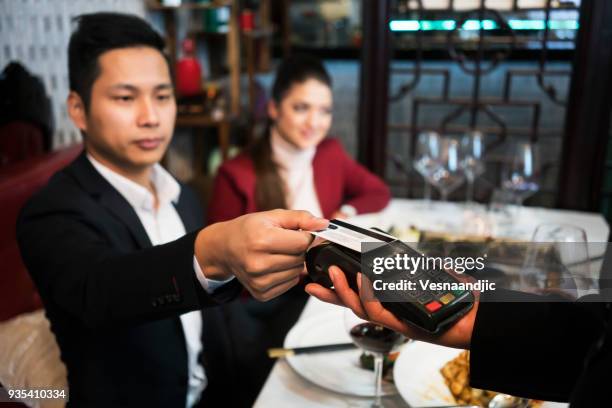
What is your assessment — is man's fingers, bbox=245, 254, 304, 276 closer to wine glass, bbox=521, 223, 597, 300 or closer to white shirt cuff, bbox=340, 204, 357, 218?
wine glass, bbox=521, 223, 597, 300

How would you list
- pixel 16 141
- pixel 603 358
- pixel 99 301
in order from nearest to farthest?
1. pixel 603 358
2. pixel 99 301
3. pixel 16 141

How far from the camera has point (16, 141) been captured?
4.67 ft

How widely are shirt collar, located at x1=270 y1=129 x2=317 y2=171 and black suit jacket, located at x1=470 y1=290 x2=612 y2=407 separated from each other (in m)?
1.24

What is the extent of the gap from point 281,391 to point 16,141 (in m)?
1.02

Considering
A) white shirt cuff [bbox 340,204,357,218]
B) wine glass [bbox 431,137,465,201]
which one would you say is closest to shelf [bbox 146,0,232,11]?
white shirt cuff [bbox 340,204,357,218]

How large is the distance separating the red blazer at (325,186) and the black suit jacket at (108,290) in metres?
0.72

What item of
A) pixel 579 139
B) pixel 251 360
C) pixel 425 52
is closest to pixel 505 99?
pixel 579 139

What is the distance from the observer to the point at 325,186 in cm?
191

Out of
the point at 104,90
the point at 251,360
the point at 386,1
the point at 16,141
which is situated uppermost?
the point at 386,1

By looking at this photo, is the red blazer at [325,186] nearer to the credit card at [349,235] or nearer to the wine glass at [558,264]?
the wine glass at [558,264]

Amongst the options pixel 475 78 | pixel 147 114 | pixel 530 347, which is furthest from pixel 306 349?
pixel 475 78

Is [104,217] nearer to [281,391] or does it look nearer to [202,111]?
[281,391]

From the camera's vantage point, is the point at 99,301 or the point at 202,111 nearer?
the point at 99,301

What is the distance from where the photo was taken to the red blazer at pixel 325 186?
173 cm
